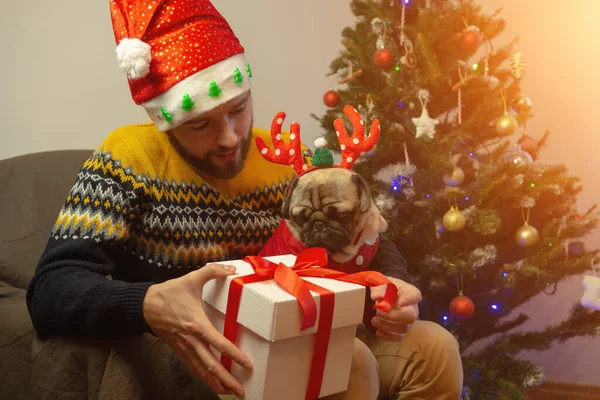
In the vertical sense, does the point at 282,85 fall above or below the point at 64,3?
below

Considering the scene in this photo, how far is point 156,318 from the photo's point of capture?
0.74 metres

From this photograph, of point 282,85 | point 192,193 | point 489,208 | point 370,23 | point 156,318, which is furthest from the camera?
point 282,85

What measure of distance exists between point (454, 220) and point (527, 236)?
245 mm

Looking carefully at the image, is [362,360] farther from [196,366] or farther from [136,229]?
[136,229]

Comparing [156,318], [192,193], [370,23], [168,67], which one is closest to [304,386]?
[156,318]

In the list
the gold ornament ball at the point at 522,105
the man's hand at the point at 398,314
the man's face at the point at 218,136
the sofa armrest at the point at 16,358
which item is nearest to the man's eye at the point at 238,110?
the man's face at the point at 218,136

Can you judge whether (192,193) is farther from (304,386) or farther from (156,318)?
(304,386)

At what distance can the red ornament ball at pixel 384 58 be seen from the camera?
5.04 feet

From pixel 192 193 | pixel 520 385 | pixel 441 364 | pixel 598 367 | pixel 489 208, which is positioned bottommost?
pixel 598 367

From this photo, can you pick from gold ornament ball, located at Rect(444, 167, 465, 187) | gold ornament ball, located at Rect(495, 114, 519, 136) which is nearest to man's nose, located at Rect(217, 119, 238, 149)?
gold ornament ball, located at Rect(444, 167, 465, 187)

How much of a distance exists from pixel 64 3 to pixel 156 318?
1.65 metres

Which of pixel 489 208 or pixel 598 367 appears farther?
pixel 598 367

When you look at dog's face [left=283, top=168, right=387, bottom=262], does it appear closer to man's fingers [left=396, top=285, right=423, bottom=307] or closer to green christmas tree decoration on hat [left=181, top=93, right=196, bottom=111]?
man's fingers [left=396, top=285, right=423, bottom=307]

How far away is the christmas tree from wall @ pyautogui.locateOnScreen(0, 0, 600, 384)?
43 centimetres
